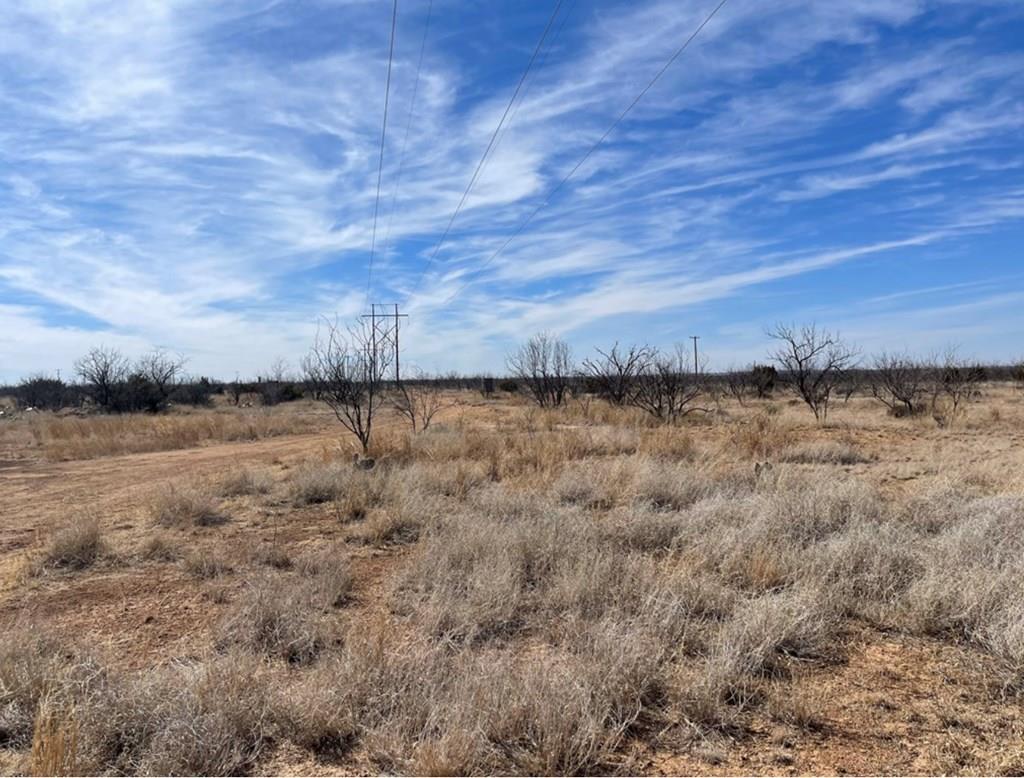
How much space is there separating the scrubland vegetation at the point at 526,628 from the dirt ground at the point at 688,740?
0.07 feet

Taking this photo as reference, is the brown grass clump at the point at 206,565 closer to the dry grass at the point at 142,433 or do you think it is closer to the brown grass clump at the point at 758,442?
the brown grass clump at the point at 758,442

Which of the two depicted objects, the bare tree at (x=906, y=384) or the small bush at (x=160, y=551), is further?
the bare tree at (x=906, y=384)

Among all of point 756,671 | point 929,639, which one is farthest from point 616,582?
point 929,639

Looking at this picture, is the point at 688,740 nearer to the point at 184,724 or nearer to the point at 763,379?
the point at 184,724

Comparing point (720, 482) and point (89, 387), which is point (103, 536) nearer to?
point (720, 482)

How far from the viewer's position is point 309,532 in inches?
336

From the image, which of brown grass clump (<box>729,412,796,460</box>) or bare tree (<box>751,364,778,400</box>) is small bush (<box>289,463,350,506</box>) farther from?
bare tree (<box>751,364,778,400</box>)

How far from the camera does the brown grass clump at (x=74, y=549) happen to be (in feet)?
23.5

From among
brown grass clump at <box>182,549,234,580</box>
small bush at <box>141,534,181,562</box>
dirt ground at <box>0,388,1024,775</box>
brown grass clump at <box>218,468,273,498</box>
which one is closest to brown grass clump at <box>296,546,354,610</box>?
dirt ground at <box>0,388,1024,775</box>

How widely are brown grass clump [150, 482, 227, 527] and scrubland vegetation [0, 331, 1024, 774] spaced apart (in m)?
0.04

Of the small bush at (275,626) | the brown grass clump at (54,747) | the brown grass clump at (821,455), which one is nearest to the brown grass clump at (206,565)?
the small bush at (275,626)

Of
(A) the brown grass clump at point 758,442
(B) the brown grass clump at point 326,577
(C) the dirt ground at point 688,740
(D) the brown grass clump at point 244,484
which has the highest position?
(A) the brown grass clump at point 758,442

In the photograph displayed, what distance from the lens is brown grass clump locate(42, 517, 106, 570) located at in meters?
7.16

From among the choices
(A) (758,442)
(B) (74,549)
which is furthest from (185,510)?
(A) (758,442)
